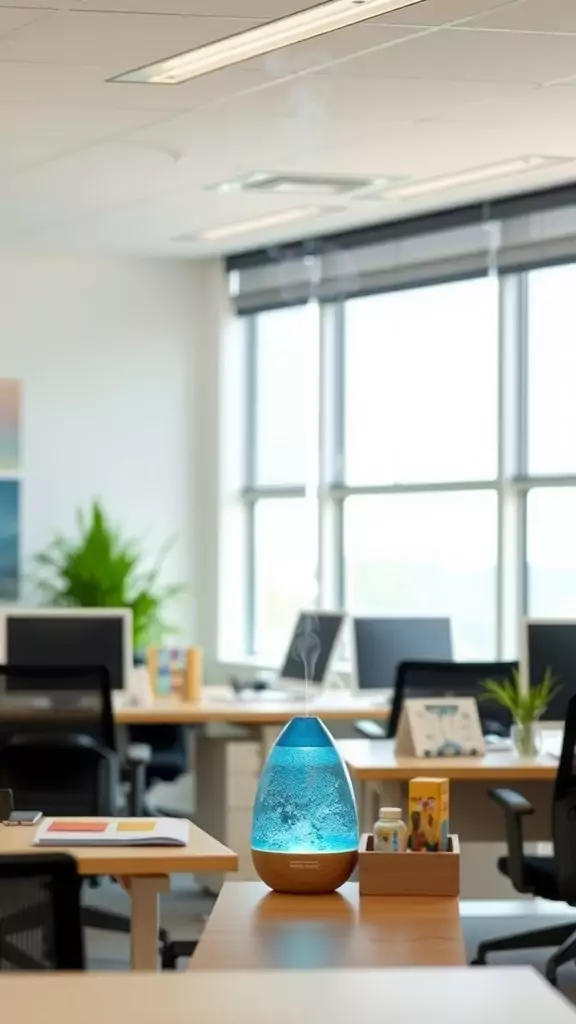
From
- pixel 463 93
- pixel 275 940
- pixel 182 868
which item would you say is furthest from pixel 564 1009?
pixel 463 93

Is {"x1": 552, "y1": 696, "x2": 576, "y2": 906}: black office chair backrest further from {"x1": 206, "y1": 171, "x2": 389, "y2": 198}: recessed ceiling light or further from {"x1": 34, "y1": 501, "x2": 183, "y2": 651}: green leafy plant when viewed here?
{"x1": 34, "y1": 501, "x2": 183, "y2": 651}: green leafy plant

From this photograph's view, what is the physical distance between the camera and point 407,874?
337 cm

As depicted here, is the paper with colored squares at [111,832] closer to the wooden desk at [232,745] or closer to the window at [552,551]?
the wooden desk at [232,745]

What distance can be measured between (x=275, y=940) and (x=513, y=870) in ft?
8.91

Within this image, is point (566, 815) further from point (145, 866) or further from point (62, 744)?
point (145, 866)

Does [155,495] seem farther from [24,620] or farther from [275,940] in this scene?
[275,940]

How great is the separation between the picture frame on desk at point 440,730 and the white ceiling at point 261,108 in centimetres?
214

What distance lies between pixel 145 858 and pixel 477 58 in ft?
10.7

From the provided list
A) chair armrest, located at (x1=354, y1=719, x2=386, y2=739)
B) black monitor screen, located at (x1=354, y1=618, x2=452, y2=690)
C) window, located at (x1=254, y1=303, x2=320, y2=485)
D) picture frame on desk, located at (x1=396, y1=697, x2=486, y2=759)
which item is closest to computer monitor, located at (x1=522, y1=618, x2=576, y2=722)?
chair armrest, located at (x1=354, y1=719, x2=386, y2=739)

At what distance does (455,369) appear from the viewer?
29.4 ft

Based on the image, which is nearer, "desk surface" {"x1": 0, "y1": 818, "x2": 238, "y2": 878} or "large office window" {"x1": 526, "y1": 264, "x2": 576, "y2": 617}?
"desk surface" {"x1": 0, "y1": 818, "x2": 238, "y2": 878}

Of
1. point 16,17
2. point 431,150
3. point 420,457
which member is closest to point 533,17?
point 16,17

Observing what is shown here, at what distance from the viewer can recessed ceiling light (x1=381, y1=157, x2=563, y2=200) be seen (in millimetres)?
7621

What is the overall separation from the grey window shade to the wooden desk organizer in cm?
520
